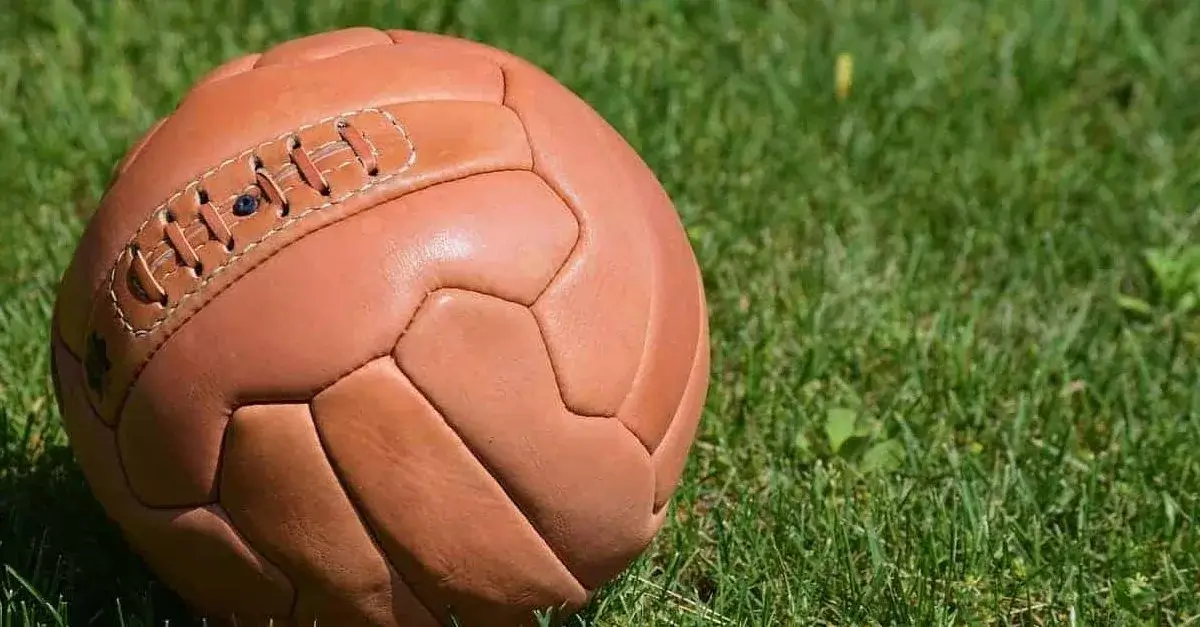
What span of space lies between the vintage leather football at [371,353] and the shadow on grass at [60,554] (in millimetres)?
338

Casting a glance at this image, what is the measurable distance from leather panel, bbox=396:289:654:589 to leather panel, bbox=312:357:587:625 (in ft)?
0.10

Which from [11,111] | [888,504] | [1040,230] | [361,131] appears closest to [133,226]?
[361,131]

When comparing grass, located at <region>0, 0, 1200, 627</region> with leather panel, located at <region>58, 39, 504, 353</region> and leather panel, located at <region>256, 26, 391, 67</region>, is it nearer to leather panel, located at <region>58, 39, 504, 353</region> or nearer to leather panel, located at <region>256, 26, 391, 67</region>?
leather panel, located at <region>58, 39, 504, 353</region>

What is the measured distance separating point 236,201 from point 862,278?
212cm

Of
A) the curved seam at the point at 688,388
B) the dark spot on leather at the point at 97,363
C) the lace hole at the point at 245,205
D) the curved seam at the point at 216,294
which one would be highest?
the lace hole at the point at 245,205

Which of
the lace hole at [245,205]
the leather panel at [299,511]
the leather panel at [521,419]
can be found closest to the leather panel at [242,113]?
the lace hole at [245,205]

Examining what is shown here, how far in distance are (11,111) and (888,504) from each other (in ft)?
9.89

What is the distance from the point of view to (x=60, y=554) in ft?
9.29

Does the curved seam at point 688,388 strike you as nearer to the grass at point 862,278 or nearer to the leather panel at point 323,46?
the grass at point 862,278

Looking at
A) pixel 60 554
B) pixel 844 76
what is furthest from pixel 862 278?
pixel 60 554

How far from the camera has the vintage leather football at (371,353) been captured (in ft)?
7.12

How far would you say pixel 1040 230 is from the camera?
13.6 feet

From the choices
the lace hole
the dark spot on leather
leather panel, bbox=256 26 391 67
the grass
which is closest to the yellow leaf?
the grass

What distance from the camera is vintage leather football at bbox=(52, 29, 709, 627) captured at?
2170 millimetres
